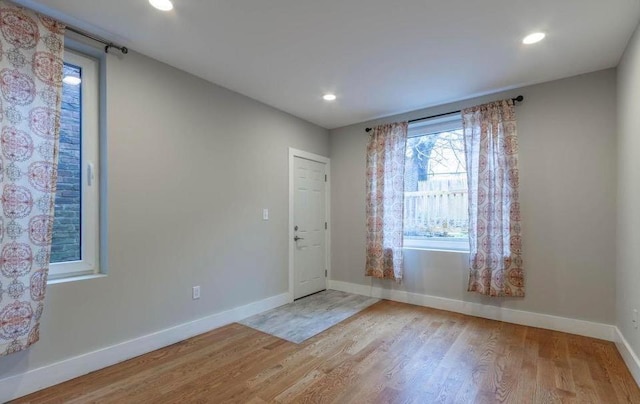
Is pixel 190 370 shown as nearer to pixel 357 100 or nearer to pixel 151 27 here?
pixel 151 27

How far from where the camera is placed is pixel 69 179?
2371mm

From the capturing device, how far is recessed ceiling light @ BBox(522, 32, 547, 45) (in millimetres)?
2350

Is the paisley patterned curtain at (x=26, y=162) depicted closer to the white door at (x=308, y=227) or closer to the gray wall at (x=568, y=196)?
the white door at (x=308, y=227)

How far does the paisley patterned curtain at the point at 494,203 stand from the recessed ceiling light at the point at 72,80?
12.7 feet

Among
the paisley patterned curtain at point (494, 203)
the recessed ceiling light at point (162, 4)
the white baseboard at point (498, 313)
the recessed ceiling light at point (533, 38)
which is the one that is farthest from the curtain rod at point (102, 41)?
the white baseboard at point (498, 313)

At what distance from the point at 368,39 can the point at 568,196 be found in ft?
8.37

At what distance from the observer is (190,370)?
7.74 ft

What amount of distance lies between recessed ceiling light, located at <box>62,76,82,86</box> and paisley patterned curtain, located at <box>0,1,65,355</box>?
26 cm

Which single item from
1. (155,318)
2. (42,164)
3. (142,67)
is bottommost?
(155,318)

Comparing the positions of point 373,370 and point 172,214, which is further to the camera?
point 172,214

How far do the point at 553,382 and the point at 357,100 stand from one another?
10.5ft

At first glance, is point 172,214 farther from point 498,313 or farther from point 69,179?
point 498,313

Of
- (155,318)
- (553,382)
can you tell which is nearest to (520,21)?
(553,382)

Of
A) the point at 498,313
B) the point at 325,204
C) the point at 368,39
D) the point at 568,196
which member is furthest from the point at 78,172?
the point at 568,196
